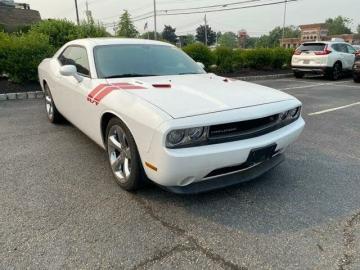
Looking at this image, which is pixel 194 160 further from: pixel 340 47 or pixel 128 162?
pixel 340 47

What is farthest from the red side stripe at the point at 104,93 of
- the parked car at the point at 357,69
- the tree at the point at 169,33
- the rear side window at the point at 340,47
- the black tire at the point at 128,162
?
the tree at the point at 169,33

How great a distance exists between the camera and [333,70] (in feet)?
43.9

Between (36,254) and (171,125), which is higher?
(171,125)

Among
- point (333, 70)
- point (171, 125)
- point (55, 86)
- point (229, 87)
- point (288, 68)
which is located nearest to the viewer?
point (171, 125)

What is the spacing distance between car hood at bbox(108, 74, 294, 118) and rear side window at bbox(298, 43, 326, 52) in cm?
1101

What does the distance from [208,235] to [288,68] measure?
15046mm

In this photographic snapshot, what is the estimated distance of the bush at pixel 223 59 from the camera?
1337 cm

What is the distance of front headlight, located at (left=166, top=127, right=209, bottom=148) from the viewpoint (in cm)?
252

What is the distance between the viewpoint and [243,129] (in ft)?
9.32

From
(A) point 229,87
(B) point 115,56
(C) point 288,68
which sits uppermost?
(B) point 115,56

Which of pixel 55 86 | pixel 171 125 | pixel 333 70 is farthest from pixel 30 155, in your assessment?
pixel 333 70

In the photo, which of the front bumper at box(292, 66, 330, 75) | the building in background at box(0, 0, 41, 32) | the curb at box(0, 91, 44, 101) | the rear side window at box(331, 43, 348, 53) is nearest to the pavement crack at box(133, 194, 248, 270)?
the curb at box(0, 91, 44, 101)

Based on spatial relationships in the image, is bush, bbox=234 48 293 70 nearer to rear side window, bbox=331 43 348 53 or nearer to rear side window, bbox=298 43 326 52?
rear side window, bbox=298 43 326 52

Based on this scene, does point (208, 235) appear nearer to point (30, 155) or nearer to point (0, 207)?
point (0, 207)
